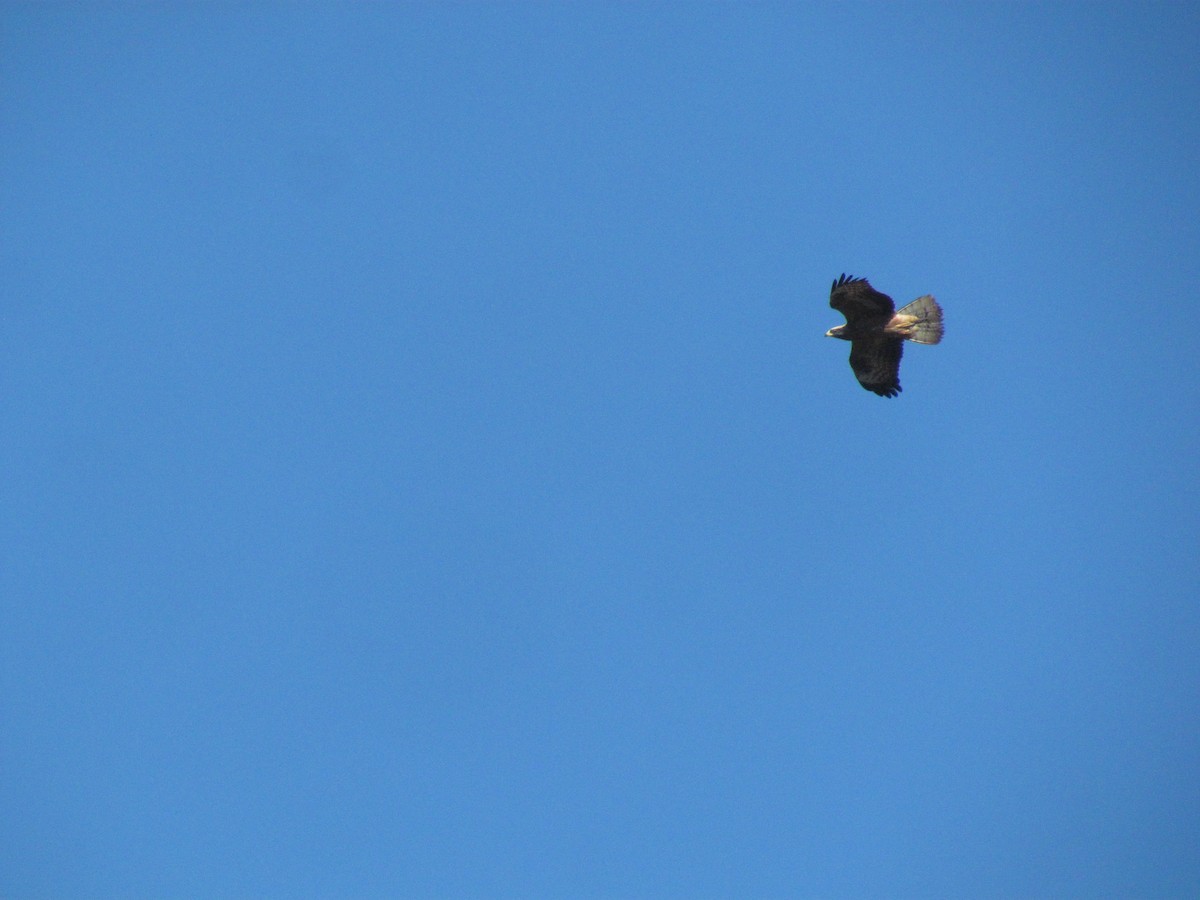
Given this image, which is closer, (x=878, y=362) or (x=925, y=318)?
(x=925, y=318)

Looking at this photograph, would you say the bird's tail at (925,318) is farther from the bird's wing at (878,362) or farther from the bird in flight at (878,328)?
the bird's wing at (878,362)

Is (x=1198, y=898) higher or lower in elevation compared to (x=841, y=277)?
higher

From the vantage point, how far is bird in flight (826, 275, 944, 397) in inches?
836

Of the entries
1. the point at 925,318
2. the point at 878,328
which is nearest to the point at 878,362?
the point at 878,328

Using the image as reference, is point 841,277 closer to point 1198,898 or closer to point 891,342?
point 891,342

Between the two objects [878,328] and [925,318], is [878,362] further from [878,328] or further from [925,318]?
[925,318]

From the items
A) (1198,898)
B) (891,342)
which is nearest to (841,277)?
(891,342)

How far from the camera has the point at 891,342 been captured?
21.9m

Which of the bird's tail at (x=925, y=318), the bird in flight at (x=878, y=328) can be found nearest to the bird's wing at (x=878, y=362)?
the bird in flight at (x=878, y=328)

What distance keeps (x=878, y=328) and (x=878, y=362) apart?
2.76ft

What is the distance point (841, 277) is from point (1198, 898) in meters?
59.3

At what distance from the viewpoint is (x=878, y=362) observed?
72.7 ft

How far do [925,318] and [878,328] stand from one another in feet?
3.08

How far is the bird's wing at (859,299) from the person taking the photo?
21.1m
